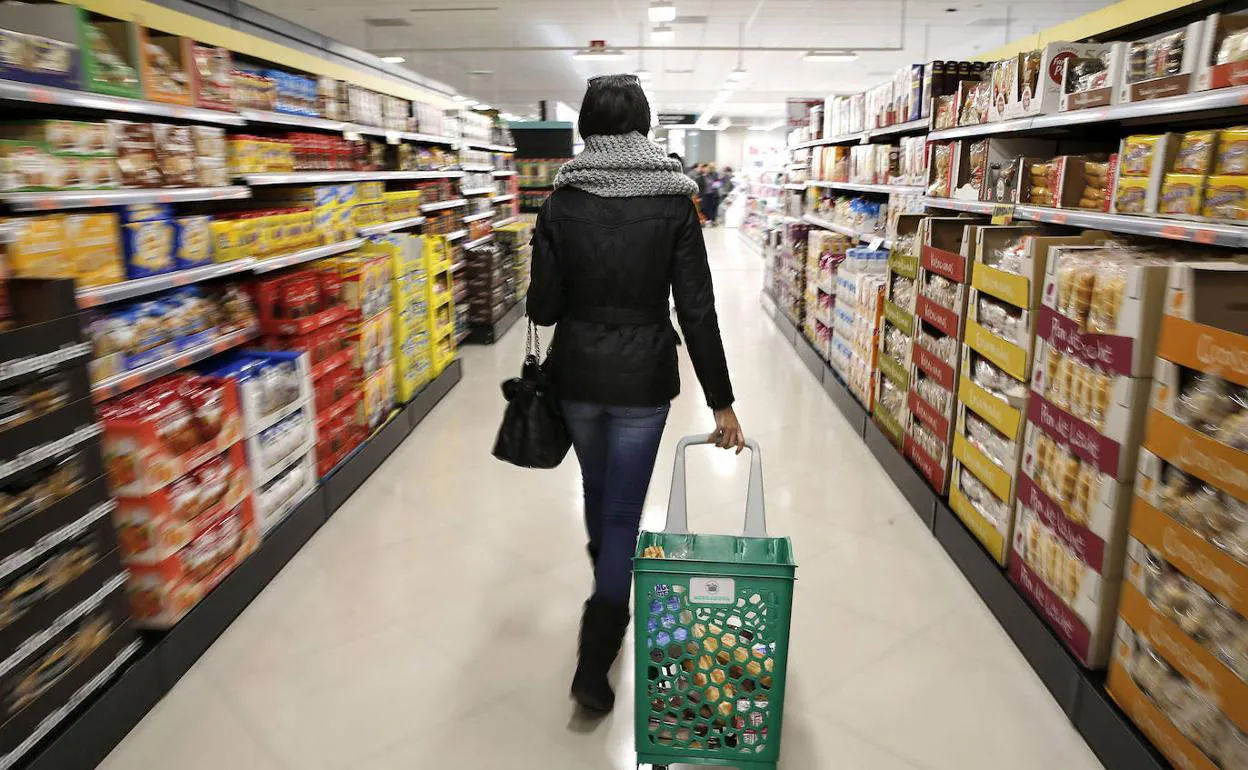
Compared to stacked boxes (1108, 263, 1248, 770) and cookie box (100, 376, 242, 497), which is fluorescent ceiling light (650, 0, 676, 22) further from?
stacked boxes (1108, 263, 1248, 770)

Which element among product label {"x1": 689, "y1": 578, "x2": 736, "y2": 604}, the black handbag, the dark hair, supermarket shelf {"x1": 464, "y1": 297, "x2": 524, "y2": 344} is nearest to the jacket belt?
the black handbag

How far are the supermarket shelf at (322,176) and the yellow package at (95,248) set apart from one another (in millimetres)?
1028

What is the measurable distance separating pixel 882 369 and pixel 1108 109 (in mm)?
2123

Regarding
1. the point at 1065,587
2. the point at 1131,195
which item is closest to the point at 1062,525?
the point at 1065,587

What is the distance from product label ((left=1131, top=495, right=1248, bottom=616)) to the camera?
5.58 ft

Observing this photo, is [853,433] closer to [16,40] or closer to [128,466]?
[128,466]

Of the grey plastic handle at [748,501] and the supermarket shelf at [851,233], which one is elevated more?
the supermarket shelf at [851,233]

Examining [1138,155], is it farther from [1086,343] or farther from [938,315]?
[938,315]

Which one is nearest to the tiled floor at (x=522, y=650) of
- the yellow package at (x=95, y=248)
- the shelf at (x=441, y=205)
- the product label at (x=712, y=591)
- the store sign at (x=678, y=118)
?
the product label at (x=712, y=591)

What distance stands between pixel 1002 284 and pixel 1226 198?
881 millimetres

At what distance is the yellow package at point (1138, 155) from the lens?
2.43 metres

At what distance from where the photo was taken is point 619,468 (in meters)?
2.35

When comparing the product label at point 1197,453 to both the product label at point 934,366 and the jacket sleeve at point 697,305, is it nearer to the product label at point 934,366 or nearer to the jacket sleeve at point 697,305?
the jacket sleeve at point 697,305

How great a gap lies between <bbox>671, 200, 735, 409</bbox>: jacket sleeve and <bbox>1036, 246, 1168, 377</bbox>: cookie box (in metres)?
1.06
